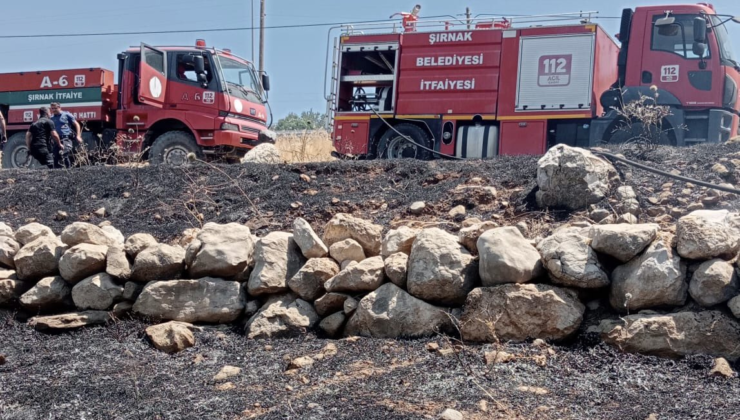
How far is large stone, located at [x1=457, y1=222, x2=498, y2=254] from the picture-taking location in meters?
5.05

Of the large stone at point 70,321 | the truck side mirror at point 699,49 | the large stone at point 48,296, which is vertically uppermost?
the truck side mirror at point 699,49

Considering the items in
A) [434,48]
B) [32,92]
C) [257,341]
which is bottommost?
[257,341]

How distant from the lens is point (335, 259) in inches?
213

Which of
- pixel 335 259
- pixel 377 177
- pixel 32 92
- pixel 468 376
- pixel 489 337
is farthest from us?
pixel 32 92

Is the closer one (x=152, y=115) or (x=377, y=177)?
(x=377, y=177)

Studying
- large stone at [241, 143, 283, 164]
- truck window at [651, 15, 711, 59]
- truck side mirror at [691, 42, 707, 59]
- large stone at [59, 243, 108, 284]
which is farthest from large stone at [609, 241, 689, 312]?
truck window at [651, 15, 711, 59]

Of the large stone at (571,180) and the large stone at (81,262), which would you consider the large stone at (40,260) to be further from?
the large stone at (571,180)

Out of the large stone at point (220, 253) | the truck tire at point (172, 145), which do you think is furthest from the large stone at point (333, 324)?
the truck tire at point (172, 145)

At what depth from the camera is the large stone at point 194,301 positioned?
17.7ft

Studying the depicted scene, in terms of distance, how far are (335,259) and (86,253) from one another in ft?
6.33

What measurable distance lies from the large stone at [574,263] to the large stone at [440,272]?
0.52 m

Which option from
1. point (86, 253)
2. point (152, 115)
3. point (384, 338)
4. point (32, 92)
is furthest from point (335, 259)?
point (32, 92)

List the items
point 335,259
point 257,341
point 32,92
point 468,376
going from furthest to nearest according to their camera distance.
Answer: point 32,92, point 335,259, point 257,341, point 468,376

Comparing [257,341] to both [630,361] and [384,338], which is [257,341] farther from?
[630,361]
